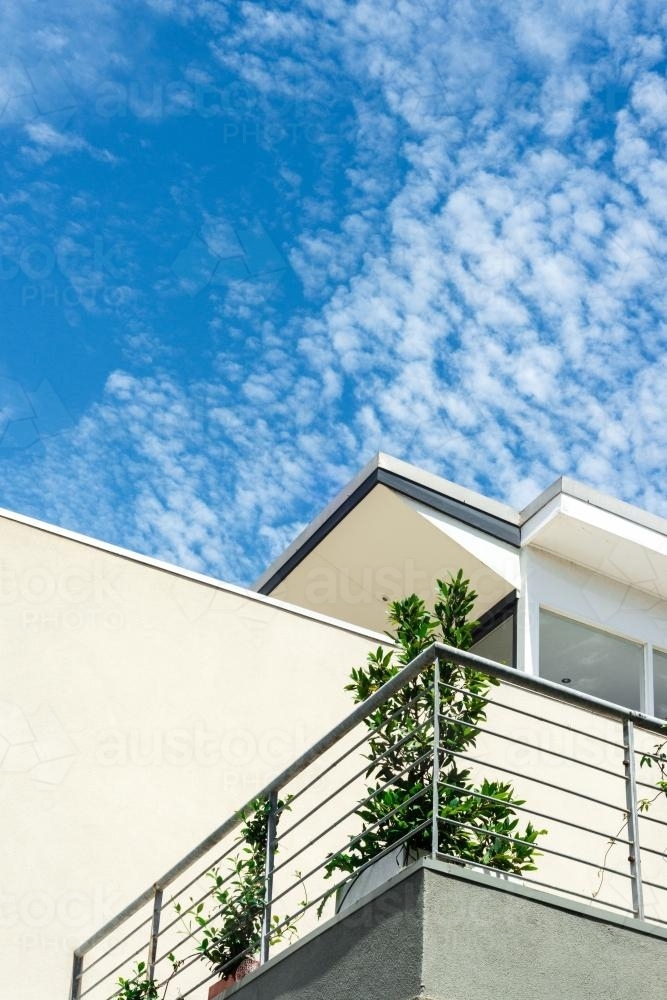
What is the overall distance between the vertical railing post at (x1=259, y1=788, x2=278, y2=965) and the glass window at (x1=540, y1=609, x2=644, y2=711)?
574 cm

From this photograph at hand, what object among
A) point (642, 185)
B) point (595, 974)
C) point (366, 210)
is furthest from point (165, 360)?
point (595, 974)

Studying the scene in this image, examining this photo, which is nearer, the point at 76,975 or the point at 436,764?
the point at 436,764

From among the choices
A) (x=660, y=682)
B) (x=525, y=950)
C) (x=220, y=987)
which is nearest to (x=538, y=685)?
(x=525, y=950)

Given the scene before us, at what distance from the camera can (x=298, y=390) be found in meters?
7.85

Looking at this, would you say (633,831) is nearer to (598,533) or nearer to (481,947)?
(481,947)

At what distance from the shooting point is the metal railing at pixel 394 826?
16.6 feet

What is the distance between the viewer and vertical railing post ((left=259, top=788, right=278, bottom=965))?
5621 mm

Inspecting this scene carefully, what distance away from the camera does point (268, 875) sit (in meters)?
5.70

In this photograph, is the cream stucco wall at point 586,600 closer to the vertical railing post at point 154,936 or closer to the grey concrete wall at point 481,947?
the vertical railing post at point 154,936

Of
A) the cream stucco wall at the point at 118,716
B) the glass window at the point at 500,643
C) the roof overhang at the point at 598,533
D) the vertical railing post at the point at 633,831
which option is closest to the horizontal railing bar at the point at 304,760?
the cream stucco wall at the point at 118,716

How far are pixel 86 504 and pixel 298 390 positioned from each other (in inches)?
67.5

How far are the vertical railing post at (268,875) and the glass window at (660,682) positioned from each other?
6.27 m

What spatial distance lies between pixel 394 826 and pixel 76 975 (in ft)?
10.1

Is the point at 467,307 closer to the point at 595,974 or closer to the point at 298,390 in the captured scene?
the point at 298,390
